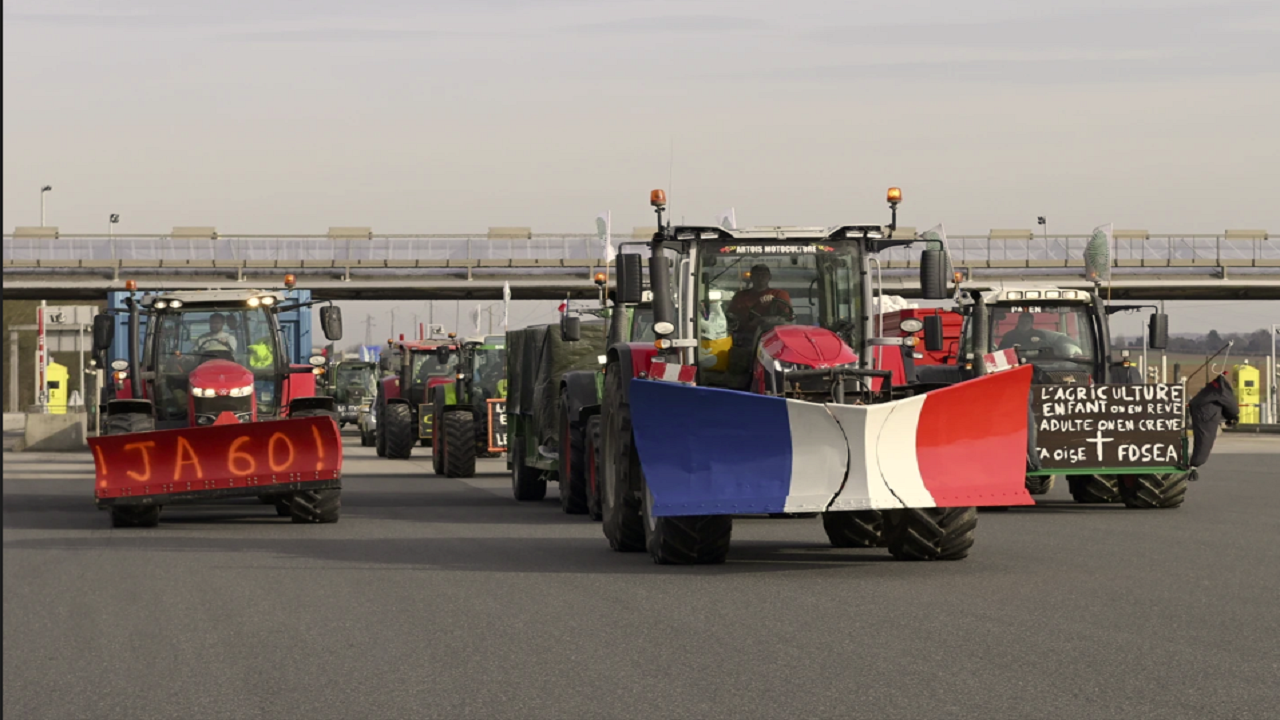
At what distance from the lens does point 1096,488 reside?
848 inches

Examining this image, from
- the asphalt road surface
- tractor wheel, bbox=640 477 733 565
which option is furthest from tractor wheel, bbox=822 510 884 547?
tractor wheel, bbox=640 477 733 565

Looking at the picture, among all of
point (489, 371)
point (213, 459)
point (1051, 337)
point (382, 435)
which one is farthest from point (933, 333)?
point (382, 435)

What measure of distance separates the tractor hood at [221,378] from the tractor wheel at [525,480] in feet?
15.0

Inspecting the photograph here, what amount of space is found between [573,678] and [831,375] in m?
5.53

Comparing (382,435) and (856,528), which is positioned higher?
(856,528)

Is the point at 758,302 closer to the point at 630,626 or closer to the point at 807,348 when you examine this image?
the point at 807,348

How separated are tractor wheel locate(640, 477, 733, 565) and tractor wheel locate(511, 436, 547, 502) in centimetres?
986

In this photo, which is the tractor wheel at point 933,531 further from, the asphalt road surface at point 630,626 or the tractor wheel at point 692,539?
the tractor wheel at point 692,539

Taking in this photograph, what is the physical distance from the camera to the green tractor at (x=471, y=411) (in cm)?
2980

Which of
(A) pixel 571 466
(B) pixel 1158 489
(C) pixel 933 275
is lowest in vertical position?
(B) pixel 1158 489

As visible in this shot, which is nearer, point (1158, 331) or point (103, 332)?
point (103, 332)

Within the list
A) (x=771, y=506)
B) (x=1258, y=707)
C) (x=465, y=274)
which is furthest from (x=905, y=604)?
(x=465, y=274)

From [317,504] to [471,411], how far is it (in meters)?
11.1

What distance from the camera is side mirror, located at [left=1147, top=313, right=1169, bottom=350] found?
2106 cm
